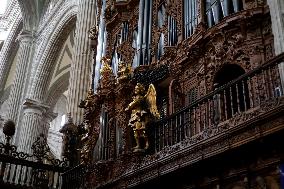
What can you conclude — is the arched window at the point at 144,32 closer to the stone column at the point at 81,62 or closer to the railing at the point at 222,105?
the railing at the point at 222,105

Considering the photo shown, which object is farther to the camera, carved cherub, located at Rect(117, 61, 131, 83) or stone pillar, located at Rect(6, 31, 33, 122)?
stone pillar, located at Rect(6, 31, 33, 122)

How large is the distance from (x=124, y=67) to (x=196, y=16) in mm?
1857

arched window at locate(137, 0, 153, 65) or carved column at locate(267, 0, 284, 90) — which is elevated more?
arched window at locate(137, 0, 153, 65)

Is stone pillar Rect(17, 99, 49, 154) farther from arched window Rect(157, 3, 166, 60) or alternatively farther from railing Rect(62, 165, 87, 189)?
arched window Rect(157, 3, 166, 60)

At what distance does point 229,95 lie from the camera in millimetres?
7488

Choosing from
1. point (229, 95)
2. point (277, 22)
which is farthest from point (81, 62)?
point (277, 22)

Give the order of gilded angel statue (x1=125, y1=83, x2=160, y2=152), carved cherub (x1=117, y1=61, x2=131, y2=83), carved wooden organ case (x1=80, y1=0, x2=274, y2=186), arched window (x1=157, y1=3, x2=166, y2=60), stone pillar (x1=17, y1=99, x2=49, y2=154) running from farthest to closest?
1. stone pillar (x1=17, y1=99, x2=49, y2=154)
2. arched window (x1=157, y1=3, x2=166, y2=60)
3. carved cherub (x1=117, y1=61, x2=131, y2=83)
4. gilded angel statue (x1=125, y1=83, x2=160, y2=152)
5. carved wooden organ case (x1=80, y1=0, x2=274, y2=186)

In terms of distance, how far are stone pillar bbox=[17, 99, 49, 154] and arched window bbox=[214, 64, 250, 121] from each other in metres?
12.3

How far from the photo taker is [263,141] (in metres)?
6.01

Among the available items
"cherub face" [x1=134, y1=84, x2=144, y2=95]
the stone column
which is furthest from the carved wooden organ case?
the stone column

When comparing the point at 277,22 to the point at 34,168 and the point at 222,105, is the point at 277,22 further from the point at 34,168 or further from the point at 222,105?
the point at 34,168

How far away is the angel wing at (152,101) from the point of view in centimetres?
884

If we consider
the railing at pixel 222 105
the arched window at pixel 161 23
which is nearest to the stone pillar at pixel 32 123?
the arched window at pixel 161 23

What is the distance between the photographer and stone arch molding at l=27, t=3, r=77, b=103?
68.9ft
